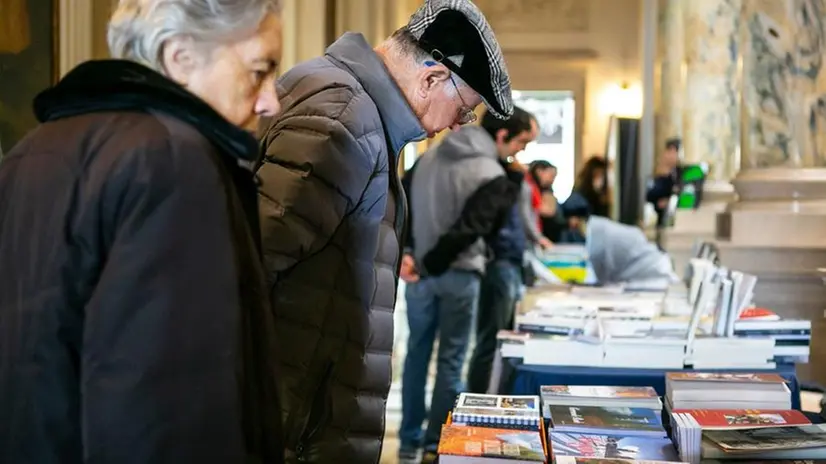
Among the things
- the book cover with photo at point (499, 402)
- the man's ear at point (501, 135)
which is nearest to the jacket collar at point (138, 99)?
the book cover with photo at point (499, 402)

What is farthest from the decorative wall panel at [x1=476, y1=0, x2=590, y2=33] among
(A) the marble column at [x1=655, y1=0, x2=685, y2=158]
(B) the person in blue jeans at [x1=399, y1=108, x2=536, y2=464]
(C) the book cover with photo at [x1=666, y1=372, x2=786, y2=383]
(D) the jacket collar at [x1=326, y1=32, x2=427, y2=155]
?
(D) the jacket collar at [x1=326, y1=32, x2=427, y2=155]

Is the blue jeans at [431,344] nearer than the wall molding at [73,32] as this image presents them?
No

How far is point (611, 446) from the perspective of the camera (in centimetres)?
192

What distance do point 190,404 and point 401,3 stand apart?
8.89 meters

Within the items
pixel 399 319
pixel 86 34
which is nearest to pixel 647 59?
pixel 399 319

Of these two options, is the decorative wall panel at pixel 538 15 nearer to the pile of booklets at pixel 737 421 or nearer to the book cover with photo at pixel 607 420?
the pile of booklets at pixel 737 421

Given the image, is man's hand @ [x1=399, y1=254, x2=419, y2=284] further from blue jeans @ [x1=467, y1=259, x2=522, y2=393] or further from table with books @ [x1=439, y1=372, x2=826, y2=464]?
table with books @ [x1=439, y1=372, x2=826, y2=464]

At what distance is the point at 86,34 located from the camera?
3.84 metres

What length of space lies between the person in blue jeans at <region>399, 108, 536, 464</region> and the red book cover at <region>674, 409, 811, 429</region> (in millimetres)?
2636

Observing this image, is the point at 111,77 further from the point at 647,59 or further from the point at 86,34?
the point at 647,59

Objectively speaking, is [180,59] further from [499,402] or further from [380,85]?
[499,402]

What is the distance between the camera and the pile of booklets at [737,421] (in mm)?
1848

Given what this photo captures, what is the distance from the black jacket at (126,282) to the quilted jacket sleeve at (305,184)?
0.48m

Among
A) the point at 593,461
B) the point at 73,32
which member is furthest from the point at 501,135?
the point at 593,461
